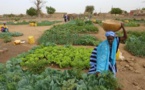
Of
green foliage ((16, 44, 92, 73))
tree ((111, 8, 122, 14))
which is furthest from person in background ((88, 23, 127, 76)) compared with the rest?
tree ((111, 8, 122, 14))

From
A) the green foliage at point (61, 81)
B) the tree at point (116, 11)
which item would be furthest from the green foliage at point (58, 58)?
the tree at point (116, 11)

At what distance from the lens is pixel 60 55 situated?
682 centimetres

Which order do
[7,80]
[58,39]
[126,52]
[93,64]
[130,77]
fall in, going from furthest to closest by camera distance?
1. [58,39]
2. [126,52]
3. [130,77]
4. [7,80]
5. [93,64]

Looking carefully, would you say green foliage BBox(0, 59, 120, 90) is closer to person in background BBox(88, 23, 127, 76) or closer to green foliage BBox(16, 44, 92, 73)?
person in background BBox(88, 23, 127, 76)

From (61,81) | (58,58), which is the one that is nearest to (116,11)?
(58,58)

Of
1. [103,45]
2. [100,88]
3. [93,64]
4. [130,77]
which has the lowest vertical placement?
[130,77]

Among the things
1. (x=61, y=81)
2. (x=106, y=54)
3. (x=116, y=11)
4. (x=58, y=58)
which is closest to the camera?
(x=106, y=54)

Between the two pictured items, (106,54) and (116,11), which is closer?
(106,54)

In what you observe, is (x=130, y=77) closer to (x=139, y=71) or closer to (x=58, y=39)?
(x=139, y=71)

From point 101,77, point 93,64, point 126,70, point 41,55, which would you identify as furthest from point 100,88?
point 41,55

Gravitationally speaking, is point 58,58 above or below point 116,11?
below

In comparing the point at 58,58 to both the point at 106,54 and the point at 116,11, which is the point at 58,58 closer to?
the point at 106,54

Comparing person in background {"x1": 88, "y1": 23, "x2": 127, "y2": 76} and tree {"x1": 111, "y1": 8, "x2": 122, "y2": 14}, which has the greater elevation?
tree {"x1": 111, "y1": 8, "x2": 122, "y2": 14}

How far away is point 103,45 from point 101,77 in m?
0.55
